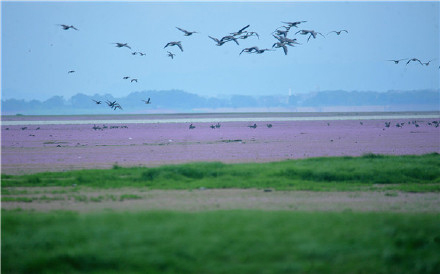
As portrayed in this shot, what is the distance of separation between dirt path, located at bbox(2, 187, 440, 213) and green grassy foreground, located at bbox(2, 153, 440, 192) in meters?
0.83

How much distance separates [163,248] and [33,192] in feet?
25.6

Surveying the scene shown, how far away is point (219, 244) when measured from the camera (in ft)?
37.3

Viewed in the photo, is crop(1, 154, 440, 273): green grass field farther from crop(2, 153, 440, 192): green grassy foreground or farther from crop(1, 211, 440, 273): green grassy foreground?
crop(2, 153, 440, 192): green grassy foreground

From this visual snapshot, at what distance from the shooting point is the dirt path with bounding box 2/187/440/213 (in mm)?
15008

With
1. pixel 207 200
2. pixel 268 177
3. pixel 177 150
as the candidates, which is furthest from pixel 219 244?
pixel 177 150

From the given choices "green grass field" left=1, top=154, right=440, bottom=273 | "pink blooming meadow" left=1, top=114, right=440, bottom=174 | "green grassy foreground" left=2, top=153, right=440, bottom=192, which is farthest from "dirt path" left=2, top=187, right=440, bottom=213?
"pink blooming meadow" left=1, top=114, right=440, bottom=174

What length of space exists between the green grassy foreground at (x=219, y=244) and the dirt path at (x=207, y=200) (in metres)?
2.13

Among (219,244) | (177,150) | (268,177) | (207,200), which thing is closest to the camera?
(219,244)

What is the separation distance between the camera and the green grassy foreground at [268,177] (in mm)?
18547

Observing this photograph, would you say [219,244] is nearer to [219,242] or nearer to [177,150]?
[219,242]

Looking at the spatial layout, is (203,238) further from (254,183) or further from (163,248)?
(254,183)

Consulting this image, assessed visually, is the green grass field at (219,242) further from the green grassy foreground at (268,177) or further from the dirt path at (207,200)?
the green grassy foreground at (268,177)

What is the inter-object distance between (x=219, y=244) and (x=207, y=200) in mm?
4723

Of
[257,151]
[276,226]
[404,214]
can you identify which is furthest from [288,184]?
[257,151]
